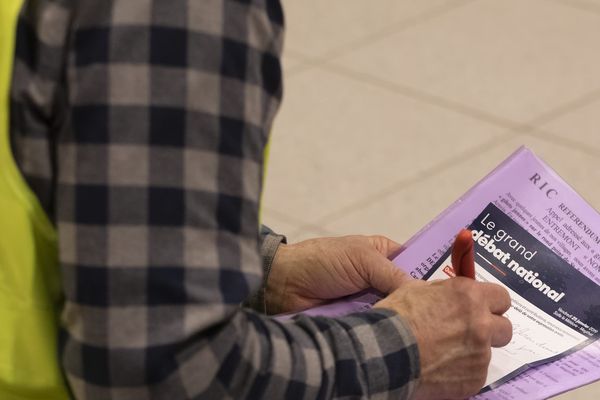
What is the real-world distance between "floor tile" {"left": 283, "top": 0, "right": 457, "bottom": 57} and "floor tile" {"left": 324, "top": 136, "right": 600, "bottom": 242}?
64 cm

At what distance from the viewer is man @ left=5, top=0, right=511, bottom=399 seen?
2.62 feet

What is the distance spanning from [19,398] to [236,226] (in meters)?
0.23

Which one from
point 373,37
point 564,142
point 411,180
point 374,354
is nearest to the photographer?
point 374,354

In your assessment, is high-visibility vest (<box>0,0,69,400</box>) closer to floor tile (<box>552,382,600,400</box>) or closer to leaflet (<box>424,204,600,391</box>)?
leaflet (<box>424,204,600,391</box>)

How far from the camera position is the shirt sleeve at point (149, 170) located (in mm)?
799

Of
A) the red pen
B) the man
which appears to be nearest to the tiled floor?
the red pen

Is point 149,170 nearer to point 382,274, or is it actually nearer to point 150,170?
point 150,170

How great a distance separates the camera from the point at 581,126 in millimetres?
2594

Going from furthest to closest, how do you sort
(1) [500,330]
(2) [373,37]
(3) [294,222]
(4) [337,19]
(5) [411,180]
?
(4) [337,19], (2) [373,37], (5) [411,180], (3) [294,222], (1) [500,330]

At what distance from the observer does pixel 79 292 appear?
82cm

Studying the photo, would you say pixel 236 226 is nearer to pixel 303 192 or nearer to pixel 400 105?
pixel 303 192

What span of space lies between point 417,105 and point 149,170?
6.27ft

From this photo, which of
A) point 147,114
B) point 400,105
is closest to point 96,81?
point 147,114

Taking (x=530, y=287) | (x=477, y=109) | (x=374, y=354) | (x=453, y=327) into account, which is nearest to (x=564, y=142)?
(x=477, y=109)
